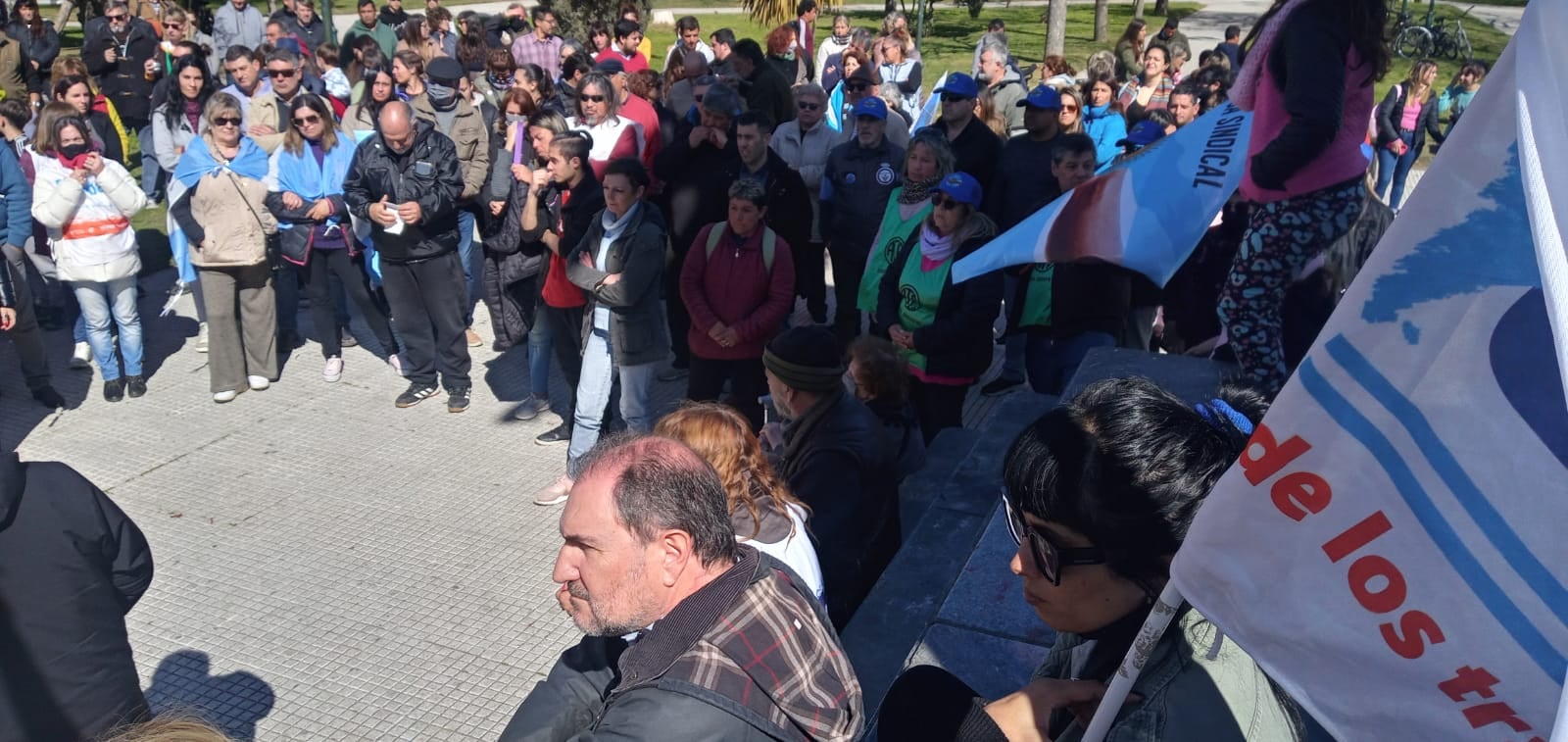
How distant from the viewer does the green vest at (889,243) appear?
19.8 ft

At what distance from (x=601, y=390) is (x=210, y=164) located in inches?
117

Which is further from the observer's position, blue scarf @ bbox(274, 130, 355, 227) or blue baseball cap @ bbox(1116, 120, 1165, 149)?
blue scarf @ bbox(274, 130, 355, 227)

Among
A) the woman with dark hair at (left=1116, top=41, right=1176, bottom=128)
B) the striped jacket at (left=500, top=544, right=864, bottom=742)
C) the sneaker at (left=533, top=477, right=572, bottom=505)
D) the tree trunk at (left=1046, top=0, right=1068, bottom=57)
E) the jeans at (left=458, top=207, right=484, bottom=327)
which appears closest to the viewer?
the striped jacket at (left=500, top=544, right=864, bottom=742)

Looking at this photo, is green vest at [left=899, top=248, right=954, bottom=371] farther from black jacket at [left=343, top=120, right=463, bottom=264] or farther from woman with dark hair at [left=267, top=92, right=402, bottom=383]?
woman with dark hair at [left=267, top=92, right=402, bottom=383]

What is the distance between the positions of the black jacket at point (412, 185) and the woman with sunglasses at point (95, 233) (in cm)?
139

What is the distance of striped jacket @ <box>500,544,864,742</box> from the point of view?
1.99m

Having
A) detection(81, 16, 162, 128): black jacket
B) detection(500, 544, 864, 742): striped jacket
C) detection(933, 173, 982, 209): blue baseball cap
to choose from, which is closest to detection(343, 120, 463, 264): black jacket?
detection(933, 173, 982, 209): blue baseball cap

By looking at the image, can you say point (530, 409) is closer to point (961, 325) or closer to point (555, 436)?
point (555, 436)

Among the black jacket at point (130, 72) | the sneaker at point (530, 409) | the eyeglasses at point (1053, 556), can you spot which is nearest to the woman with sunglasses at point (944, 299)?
the sneaker at point (530, 409)

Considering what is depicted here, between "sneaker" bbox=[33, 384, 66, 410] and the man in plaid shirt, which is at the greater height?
the man in plaid shirt

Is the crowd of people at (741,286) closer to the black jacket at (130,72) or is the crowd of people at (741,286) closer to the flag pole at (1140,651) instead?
the flag pole at (1140,651)

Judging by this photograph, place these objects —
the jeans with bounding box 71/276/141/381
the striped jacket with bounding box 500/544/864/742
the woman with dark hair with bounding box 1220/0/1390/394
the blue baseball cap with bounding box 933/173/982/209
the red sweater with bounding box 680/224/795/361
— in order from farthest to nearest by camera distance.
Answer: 1. the jeans with bounding box 71/276/141/381
2. the red sweater with bounding box 680/224/795/361
3. the blue baseball cap with bounding box 933/173/982/209
4. the woman with dark hair with bounding box 1220/0/1390/394
5. the striped jacket with bounding box 500/544/864/742

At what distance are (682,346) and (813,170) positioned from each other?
5.06 ft

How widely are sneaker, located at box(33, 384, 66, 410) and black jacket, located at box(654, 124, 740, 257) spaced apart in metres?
3.90
